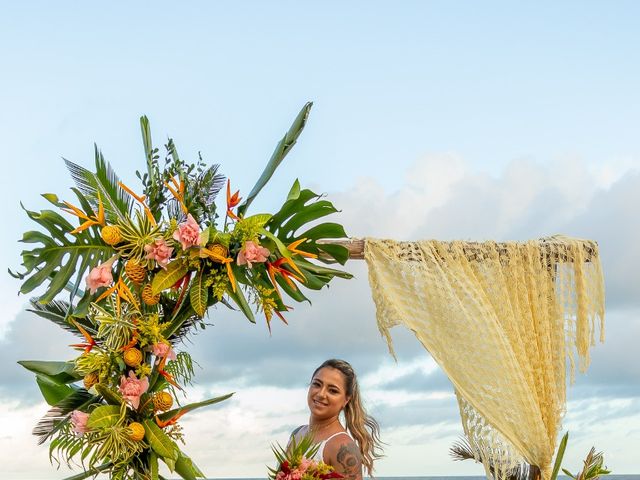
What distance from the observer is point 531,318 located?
203 inches

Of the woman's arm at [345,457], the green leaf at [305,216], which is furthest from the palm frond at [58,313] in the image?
the woman's arm at [345,457]

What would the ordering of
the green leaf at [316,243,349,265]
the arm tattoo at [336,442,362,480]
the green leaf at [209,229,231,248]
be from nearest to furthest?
the green leaf at [209,229,231,248] → the arm tattoo at [336,442,362,480] → the green leaf at [316,243,349,265]

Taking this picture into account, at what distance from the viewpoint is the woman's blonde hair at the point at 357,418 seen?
4887mm

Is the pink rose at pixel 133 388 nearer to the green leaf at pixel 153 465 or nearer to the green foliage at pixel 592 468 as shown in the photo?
the green leaf at pixel 153 465

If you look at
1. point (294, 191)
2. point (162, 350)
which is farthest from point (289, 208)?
point (162, 350)

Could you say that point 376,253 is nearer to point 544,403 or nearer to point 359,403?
point 359,403

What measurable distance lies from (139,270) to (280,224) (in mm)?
685

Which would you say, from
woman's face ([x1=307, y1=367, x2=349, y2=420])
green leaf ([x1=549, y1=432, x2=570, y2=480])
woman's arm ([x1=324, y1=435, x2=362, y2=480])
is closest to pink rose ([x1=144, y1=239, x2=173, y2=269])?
woman's face ([x1=307, y1=367, x2=349, y2=420])

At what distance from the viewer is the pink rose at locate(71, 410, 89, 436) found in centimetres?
420

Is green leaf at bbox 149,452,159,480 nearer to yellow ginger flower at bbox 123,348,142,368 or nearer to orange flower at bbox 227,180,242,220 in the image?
yellow ginger flower at bbox 123,348,142,368

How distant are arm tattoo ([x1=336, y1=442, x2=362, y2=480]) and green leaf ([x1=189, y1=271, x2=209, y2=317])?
97cm

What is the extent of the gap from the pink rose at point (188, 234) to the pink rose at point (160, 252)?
0.07 m

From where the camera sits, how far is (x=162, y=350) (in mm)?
4324

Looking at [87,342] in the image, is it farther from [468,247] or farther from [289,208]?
[468,247]
